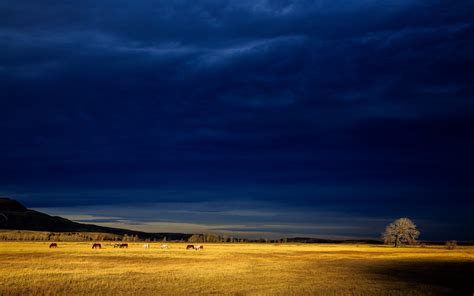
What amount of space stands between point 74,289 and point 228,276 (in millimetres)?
11324

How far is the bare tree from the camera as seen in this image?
115 m

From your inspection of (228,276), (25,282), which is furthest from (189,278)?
(25,282)

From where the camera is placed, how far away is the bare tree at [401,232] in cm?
11538

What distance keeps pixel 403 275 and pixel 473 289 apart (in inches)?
359

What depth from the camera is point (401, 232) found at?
11562cm

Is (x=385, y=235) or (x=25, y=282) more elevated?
(x=385, y=235)

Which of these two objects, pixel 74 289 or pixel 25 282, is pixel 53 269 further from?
pixel 74 289

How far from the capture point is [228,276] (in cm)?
3225

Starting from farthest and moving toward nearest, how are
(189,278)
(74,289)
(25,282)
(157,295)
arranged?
1. (189,278)
2. (25,282)
3. (74,289)
4. (157,295)

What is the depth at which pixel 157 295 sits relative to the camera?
23.0 m

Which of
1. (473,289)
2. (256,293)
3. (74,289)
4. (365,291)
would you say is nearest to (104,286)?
(74,289)

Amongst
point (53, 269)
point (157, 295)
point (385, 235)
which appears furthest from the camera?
point (385, 235)

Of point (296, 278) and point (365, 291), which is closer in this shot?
point (365, 291)

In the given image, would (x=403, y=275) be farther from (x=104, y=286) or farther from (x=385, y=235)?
(x=385, y=235)
